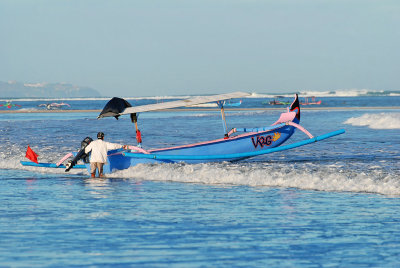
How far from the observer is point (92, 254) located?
9.57m

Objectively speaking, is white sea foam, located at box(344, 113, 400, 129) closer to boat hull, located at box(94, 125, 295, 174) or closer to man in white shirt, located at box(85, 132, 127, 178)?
boat hull, located at box(94, 125, 295, 174)

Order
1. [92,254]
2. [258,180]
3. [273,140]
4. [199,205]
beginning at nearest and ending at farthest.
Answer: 1. [92,254]
2. [199,205]
3. [258,180]
4. [273,140]

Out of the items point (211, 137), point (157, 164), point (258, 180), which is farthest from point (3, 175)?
point (211, 137)

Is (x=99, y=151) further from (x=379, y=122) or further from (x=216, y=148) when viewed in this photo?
(x=379, y=122)

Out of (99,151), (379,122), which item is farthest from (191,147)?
(379,122)

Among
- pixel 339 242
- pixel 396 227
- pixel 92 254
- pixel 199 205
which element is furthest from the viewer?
pixel 199 205

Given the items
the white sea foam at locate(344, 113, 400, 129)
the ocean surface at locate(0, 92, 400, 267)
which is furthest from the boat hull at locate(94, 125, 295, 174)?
the white sea foam at locate(344, 113, 400, 129)

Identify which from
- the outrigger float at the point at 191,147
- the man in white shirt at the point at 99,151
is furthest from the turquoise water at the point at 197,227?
the outrigger float at the point at 191,147

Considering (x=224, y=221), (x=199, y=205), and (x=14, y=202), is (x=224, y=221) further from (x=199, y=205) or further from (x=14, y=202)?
(x=14, y=202)

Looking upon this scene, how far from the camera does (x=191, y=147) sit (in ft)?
72.5

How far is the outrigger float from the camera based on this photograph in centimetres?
2096

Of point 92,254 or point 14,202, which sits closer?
point 92,254

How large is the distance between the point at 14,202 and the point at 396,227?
841 centimetres

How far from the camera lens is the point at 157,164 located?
2150 centimetres
